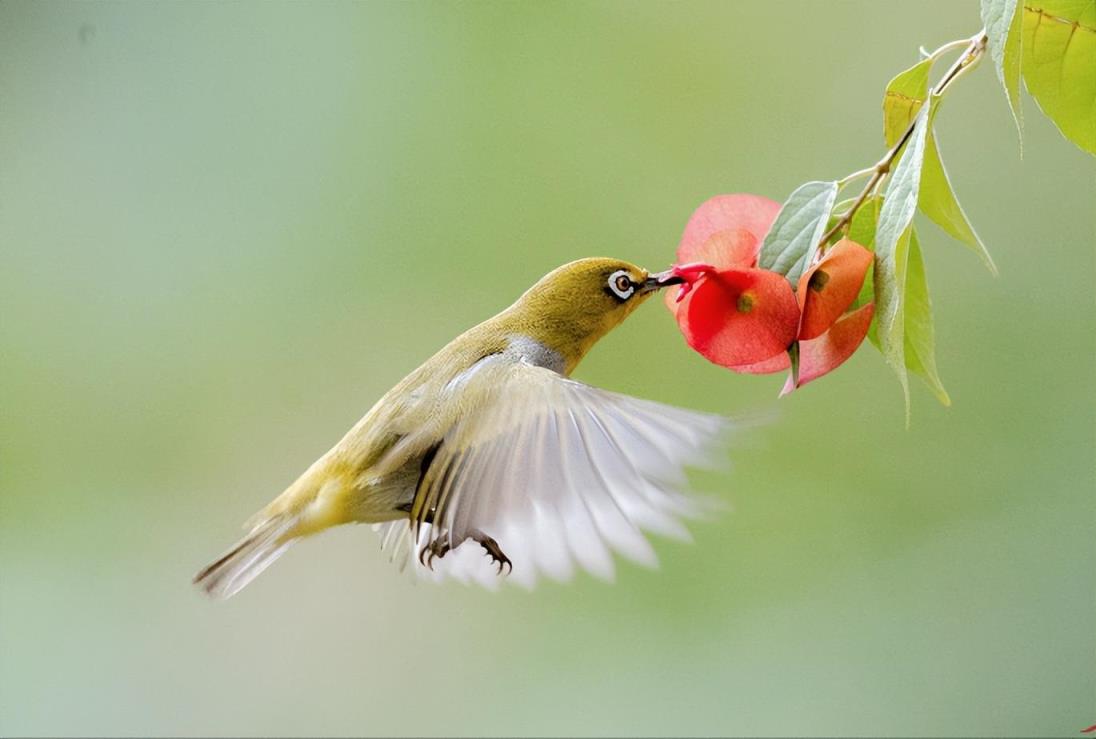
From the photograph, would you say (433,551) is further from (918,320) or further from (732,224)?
(918,320)

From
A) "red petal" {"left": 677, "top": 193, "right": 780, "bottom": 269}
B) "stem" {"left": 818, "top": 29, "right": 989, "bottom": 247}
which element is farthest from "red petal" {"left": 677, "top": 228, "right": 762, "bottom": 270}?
"stem" {"left": 818, "top": 29, "right": 989, "bottom": 247}

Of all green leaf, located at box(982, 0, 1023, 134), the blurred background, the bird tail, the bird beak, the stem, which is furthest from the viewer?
the blurred background

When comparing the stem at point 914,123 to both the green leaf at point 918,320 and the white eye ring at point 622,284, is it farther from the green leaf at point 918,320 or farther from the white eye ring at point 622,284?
the white eye ring at point 622,284

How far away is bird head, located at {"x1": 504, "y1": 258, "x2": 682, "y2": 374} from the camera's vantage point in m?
A: 1.70

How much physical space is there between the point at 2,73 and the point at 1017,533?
9.69ft

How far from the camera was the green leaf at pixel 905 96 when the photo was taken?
1.24m

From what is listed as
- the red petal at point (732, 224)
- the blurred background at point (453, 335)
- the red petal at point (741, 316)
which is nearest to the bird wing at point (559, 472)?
the red petal at point (741, 316)

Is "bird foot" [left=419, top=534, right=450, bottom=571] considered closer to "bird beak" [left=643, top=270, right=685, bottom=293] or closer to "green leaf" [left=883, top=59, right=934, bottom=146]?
"bird beak" [left=643, top=270, right=685, bottom=293]

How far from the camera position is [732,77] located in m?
3.32

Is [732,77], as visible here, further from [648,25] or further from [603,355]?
[603,355]

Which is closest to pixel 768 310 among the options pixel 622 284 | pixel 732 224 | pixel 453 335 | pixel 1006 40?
pixel 732 224

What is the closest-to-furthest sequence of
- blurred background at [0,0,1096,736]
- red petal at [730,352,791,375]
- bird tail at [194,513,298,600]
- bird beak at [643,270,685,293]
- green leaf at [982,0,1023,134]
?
green leaf at [982,0,1023,134], red petal at [730,352,791,375], bird beak at [643,270,685,293], bird tail at [194,513,298,600], blurred background at [0,0,1096,736]

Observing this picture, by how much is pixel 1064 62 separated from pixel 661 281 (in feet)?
1.89

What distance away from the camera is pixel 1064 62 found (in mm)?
1109
